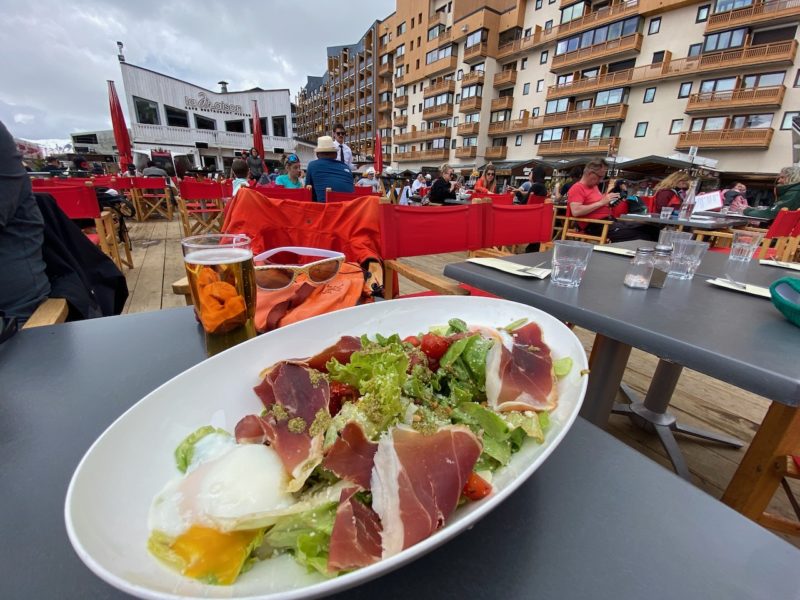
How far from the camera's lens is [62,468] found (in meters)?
0.42

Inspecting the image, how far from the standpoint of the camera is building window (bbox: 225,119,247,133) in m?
24.5

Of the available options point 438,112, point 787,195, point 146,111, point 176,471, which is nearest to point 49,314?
point 176,471

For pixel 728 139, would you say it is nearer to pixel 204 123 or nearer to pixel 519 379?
pixel 519 379

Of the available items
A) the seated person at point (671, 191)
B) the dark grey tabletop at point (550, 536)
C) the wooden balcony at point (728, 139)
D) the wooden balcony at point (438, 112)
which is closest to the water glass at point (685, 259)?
the dark grey tabletop at point (550, 536)

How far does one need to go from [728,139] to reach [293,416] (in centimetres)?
2230

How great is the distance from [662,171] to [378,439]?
72.0ft

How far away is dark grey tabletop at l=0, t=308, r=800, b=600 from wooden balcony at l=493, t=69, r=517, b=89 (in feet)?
95.4

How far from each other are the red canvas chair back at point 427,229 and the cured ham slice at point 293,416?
4.72 feet

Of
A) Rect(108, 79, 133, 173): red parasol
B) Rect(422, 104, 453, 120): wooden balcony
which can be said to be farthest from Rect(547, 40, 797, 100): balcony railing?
Rect(108, 79, 133, 173): red parasol

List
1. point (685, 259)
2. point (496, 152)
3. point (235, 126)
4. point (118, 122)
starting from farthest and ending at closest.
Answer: point (496, 152) → point (235, 126) → point (118, 122) → point (685, 259)

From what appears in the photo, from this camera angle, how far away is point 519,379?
1.57 feet

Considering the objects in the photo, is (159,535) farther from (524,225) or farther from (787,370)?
(524,225)

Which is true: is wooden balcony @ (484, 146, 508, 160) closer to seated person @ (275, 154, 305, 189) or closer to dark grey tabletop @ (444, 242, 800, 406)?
seated person @ (275, 154, 305, 189)

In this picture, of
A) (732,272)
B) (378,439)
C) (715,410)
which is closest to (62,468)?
(378,439)
